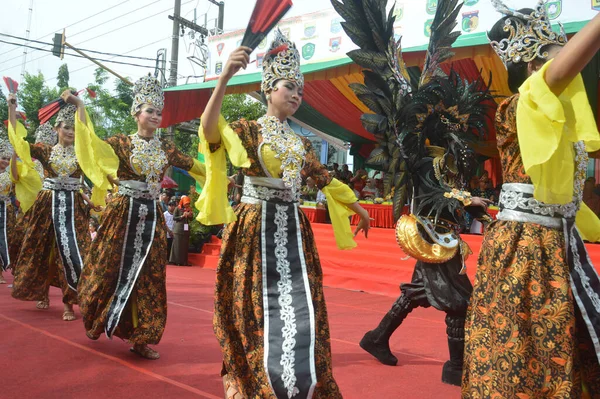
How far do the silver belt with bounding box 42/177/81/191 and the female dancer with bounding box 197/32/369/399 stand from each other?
3.06 meters

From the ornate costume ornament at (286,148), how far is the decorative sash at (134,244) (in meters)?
1.51

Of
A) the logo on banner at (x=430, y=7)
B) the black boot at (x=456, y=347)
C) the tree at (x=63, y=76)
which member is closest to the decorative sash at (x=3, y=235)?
the black boot at (x=456, y=347)

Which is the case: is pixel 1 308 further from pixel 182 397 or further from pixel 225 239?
pixel 225 239

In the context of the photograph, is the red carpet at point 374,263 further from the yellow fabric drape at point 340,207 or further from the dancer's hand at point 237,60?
the dancer's hand at point 237,60

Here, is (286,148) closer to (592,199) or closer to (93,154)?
(93,154)

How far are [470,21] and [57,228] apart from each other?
667 cm

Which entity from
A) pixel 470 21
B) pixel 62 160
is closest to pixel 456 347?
pixel 62 160

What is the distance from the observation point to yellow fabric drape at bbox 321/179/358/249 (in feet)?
10.2

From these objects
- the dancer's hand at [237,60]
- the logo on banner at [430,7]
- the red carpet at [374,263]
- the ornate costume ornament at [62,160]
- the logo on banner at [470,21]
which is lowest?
the red carpet at [374,263]

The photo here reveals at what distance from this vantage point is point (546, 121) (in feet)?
5.76

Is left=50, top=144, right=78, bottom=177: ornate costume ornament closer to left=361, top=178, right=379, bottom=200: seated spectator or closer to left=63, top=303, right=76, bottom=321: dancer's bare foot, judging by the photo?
left=63, top=303, right=76, bottom=321: dancer's bare foot

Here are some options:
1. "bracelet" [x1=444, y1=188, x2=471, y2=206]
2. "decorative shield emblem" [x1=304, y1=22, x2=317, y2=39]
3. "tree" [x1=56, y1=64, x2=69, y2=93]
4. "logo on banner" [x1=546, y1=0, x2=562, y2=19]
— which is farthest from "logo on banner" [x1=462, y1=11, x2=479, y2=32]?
"tree" [x1=56, y1=64, x2=69, y2=93]

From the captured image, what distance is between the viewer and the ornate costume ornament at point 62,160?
5.16m

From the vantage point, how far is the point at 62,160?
516 cm
